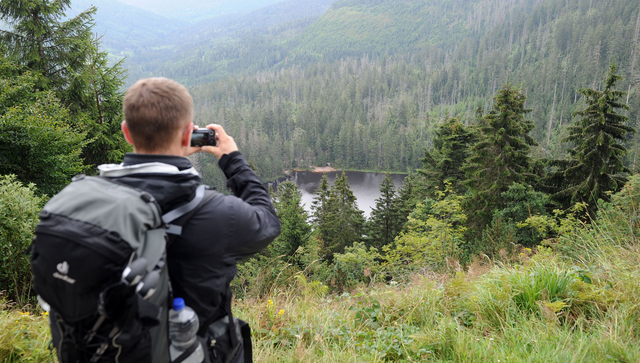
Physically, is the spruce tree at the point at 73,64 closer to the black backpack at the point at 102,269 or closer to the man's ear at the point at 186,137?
the man's ear at the point at 186,137

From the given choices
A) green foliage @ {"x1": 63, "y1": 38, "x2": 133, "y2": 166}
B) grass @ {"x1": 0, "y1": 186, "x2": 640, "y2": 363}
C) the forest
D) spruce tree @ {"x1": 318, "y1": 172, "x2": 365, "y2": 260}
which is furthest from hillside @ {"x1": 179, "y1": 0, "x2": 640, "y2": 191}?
grass @ {"x1": 0, "y1": 186, "x2": 640, "y2": 363}

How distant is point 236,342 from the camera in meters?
1.71

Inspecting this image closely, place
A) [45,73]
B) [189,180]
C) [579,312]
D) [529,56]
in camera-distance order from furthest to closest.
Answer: [529,56], [45,73], [579,312], [189,180]

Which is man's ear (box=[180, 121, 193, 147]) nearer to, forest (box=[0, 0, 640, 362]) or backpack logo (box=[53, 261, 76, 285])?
backpack logo (box=[53, 261, 76, 285])

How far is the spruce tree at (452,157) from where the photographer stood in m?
22.0

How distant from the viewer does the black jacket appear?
136 cm

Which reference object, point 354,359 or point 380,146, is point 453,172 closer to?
point 354,359

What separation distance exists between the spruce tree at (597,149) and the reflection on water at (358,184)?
36.5 metres

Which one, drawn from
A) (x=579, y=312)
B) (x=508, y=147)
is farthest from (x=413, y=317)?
(x=508, y=147)

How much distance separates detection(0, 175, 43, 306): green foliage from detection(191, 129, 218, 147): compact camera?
15.0ft

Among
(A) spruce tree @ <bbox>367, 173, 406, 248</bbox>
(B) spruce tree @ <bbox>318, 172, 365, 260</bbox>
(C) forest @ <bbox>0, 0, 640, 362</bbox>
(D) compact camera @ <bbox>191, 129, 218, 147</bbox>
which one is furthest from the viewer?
(B) spruce tree @ <bbox>318, 172, 365, 260</bbox>

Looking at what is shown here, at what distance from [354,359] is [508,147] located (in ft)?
56.6

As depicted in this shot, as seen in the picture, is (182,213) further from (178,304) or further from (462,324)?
(462,324)

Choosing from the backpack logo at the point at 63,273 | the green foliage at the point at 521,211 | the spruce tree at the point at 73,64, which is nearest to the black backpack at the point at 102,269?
the backpack logo at the point at 63,273
